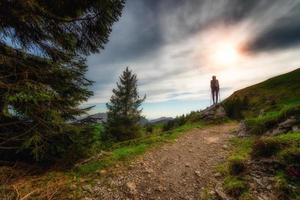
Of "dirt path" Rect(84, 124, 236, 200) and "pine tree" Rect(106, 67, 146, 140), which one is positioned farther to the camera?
"pine tree" Rect(106, 67, 146, 140)

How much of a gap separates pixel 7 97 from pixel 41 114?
3.23 ft

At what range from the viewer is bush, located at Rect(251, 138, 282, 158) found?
4.80m

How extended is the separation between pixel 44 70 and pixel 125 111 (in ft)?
52.9

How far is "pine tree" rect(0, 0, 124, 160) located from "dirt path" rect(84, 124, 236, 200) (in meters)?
1.89

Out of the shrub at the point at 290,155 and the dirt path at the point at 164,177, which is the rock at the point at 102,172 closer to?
the dirt path at the point at 164,177

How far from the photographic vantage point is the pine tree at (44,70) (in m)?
4.46

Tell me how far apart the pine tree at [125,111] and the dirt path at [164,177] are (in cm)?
1248

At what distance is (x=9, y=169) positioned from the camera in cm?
499

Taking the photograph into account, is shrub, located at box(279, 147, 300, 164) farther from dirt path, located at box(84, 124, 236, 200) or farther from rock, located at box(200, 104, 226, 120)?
rock, located at box(200, 104, 226, 120)

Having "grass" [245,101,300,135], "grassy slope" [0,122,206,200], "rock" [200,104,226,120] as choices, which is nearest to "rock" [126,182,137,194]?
"grassy slope" [0,122,206,200]

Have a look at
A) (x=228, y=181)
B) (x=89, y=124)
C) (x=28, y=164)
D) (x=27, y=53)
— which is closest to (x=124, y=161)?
(x=89, y=124)

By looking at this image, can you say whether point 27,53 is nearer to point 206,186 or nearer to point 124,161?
point 124,161

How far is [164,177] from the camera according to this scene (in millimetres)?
5422

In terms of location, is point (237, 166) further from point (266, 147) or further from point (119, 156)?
point (119, 156)
